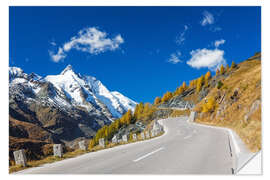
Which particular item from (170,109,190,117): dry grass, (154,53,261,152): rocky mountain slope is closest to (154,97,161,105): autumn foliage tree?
(154,53,261,152): rocky mountain slope

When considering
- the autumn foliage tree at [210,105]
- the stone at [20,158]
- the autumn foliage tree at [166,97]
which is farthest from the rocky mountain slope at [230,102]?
the stone at [20,158]

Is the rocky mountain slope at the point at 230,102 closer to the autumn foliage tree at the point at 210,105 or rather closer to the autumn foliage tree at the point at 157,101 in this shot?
the autumn foliage tree at the point at 210,105

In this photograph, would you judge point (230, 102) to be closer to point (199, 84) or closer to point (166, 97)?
point (199, 84)

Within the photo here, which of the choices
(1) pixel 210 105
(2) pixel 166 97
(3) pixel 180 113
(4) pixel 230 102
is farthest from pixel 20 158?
(2) pixel 166 97

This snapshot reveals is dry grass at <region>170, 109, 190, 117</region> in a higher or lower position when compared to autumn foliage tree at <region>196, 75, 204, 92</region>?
lower

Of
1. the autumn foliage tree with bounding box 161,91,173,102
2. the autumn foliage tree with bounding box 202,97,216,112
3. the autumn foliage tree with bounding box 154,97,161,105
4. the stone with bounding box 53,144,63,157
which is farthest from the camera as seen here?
the autumn foliage tree with bounding box 154,97,161,105

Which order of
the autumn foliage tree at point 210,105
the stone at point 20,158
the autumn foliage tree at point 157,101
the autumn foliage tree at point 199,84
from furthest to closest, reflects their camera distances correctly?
the autumn foliage tree at point 157,101
the autumn foliage tree at point 199,84
the autumn foliage tree at point 210,105
the stone at point 20,158

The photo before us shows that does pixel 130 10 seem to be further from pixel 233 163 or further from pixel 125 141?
pixel 125 141

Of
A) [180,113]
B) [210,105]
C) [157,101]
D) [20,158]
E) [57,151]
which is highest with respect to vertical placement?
[210,105]

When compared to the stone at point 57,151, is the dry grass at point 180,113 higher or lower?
lower

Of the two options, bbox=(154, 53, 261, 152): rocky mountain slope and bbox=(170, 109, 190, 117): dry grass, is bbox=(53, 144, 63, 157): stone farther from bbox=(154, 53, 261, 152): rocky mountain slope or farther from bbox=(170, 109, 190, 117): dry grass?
bbox=(170, 109, 190, 117): dry grass

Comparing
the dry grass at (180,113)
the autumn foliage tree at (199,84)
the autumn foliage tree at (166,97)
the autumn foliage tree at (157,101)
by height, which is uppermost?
the autumn foliage tree at (199,84)

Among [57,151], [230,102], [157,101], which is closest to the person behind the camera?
[57,151]
